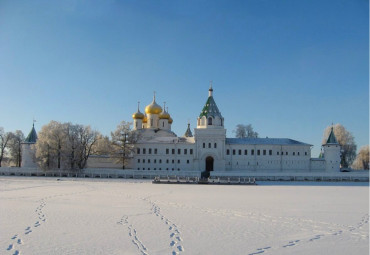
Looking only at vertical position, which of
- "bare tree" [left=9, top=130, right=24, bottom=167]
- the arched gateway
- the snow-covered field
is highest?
"bare tree" [left=9, top=130, right=24, bottom=167]

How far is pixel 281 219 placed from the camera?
13898 mm

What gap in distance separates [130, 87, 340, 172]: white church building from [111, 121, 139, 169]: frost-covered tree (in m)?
2.29

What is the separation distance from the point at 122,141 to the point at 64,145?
756cm

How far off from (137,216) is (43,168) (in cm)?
A: 3403

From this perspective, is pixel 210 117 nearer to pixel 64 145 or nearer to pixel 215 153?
pixel 215 153

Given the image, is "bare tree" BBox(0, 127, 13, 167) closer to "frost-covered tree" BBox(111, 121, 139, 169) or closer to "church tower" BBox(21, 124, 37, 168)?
"church tower" BBox(21, 124, 37, 168)

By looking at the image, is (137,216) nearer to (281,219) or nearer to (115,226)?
(115,226)

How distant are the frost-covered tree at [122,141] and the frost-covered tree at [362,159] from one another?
138ft

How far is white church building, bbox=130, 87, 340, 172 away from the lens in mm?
50562

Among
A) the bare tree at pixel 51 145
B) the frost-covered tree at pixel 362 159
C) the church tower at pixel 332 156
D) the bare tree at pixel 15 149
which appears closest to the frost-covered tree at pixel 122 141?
the bare tree at pixel 51 145

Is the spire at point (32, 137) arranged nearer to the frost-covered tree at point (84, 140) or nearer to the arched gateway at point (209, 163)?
Answer: the frost-covered tree at point (84, 140)

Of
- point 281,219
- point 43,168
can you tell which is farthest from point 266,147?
point 281,219

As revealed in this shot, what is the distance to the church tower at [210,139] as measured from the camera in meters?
50.3

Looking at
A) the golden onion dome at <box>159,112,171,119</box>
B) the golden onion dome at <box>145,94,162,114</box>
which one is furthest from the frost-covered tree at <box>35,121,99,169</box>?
the golden onion dome at <box>159,112,171,119</box>
